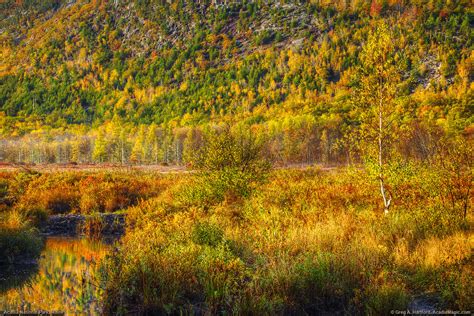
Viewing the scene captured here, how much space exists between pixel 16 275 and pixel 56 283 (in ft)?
5.89

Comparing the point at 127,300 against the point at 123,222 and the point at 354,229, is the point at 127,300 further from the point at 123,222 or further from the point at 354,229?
the point at 123,222

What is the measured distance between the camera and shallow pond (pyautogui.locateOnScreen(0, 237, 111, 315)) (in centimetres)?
796

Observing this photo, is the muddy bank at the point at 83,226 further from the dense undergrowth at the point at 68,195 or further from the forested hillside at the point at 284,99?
the forested hillside at the point at 284,99

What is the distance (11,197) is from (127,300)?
58.3 ft

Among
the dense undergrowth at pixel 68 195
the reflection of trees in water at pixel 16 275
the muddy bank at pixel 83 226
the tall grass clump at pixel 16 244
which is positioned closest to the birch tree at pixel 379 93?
the reflection of trees in water at pixel 16 275

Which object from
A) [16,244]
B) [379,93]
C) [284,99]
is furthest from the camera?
[284,99]

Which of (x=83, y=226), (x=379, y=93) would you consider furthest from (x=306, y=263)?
(x=83, y=226)

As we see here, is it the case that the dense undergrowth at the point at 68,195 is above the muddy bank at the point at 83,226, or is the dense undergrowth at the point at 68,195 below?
below

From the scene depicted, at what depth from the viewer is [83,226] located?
17625mm

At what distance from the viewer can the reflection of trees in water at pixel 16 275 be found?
9852 mm

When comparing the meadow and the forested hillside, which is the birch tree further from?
the forested hillside

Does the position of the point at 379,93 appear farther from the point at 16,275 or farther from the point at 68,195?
the point at 68,195

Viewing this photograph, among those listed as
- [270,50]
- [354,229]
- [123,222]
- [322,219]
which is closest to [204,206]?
[123,222]

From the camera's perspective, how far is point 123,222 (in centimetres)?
1897
